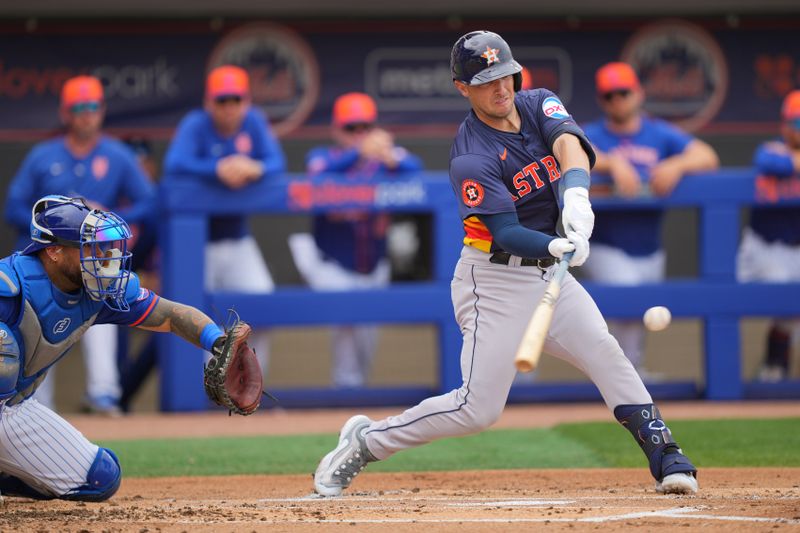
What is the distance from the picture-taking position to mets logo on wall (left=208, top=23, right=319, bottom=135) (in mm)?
9930

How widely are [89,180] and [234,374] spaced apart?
3.23 m

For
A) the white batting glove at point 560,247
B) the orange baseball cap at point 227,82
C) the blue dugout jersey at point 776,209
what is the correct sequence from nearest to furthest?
1. the white batting glove at point 560,247
2. the orange baseball cap at point 227,82
3. the blue dugout jersey at point 776,209

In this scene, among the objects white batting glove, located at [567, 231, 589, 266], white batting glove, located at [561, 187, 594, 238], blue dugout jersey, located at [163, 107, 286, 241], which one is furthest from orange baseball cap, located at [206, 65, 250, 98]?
white batting glove, located at [567, 231, 589, 266]

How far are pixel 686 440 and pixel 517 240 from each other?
2268 millimetres

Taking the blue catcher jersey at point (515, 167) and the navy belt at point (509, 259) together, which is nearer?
the blue catcher jersey at point (515, 167)

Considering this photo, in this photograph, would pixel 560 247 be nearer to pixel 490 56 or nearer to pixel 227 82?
pixel 490 56

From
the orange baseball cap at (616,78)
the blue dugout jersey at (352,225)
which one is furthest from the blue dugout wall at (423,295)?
the orange baseball cap at (616,78)

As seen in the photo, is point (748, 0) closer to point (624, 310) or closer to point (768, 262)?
point (768, 262)

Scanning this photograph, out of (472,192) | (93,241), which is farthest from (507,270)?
(93,241)

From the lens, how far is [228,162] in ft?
24.0

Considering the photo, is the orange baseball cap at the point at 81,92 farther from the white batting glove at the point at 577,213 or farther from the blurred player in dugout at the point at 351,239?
the white batting glove at the point at 577,213

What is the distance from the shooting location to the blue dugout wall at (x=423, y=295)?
742cm

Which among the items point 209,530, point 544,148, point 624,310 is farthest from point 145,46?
point 209,530

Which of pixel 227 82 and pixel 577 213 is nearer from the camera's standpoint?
pixel 577 213
